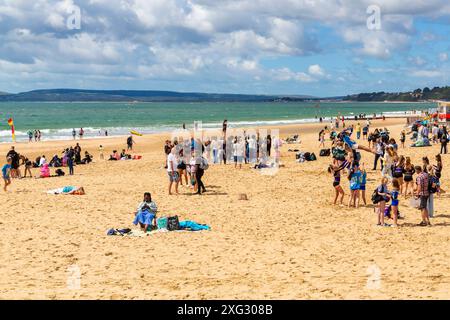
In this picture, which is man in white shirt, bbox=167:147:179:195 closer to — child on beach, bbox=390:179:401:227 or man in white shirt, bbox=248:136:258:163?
child on beach, bbox=390:179:401:227

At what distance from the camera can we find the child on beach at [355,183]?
48.6 ft

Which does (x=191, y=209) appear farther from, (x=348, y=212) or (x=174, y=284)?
(x=174, y=284)

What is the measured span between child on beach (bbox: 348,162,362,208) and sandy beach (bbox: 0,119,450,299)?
0.46 metres

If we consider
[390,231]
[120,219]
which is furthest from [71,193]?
[390,231]

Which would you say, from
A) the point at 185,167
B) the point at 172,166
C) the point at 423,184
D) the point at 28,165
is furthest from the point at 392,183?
the point at 28,165

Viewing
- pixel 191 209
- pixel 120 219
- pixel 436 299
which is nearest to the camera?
pixel 436 299

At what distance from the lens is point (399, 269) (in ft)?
32.2

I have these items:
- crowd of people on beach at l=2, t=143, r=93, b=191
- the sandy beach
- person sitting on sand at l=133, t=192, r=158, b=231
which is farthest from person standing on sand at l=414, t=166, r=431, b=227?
crowd of people on beach at l=2, t=143, r=93, b=191

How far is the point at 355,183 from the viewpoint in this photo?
1505 centimetres

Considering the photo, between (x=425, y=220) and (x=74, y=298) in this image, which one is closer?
(x=74, y=298)

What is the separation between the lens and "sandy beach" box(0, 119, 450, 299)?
8.77 meters

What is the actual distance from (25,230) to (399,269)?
338 inches

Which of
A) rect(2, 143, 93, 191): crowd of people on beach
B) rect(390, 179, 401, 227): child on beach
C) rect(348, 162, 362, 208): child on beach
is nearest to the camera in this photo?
rect(390, 179, 401, 227): child on beach

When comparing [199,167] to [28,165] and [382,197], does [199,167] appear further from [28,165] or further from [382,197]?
[28,165]
